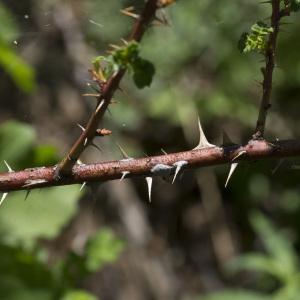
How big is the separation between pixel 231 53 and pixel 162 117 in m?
0.83

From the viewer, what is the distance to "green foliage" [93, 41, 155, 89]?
4.55 ft

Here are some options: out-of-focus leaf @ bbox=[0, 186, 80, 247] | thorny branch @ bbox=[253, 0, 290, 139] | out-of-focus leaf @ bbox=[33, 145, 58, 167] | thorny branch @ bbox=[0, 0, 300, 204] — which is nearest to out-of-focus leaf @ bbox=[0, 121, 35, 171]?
out-of-focus leaf @ bbox=[33, 145, 58, 167]

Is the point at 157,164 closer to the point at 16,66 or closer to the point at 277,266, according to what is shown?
the point at 16,66

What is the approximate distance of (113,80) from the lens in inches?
57.4

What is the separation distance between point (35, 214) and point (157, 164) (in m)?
1.67

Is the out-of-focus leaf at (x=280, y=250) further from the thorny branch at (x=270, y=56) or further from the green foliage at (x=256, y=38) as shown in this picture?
the green foliage at (x=256, y=38)

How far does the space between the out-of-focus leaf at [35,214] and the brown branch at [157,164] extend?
149cm

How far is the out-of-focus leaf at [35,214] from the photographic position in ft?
10.5

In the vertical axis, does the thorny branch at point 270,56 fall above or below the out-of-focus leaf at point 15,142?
above

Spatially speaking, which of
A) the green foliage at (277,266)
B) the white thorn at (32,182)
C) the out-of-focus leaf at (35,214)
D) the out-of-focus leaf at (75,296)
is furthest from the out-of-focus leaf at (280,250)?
the white thorn at (32,182)

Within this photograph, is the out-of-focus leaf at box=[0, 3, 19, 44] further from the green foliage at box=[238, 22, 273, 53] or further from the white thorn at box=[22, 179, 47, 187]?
the green foliage at box=[238, 22, 273, 53]

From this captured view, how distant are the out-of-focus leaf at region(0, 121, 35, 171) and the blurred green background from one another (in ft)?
4.53

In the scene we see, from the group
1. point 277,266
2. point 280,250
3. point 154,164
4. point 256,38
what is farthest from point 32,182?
point 280,250

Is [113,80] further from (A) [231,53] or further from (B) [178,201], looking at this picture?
(B) [178,201]
